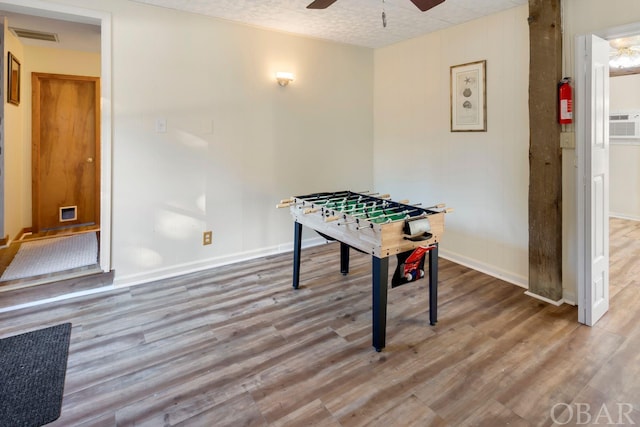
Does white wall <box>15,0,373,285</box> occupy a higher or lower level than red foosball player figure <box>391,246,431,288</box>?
higher

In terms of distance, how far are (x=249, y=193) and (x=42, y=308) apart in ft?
6.53

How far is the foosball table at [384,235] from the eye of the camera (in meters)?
2.17

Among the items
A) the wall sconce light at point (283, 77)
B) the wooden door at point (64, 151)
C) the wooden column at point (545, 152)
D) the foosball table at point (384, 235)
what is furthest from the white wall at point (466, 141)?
the wooden door at point (64, 151)

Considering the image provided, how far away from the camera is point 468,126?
3.54m

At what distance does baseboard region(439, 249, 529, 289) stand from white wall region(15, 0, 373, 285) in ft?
5.17

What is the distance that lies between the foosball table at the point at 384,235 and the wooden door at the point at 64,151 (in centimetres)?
380

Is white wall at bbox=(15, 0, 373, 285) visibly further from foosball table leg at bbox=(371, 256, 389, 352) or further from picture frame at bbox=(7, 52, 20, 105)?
foosball table leg at bbox=(371, 256, 389, 352)

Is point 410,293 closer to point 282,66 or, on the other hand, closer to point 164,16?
point 282,66

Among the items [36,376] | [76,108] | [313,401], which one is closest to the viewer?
[313,401]

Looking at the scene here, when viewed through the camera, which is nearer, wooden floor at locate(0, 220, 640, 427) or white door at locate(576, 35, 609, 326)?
wooden floor at locate(0, 220, 640, 427)

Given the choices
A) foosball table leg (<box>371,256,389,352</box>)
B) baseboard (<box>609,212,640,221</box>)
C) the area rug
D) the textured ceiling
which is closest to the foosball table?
foosball table leg (<box>371,256,389,352</box>)

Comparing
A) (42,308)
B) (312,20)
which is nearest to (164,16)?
(312,20)

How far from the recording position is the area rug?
3.38 metres

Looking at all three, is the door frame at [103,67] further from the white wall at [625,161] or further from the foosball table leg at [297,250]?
the white wall at [625,161]
